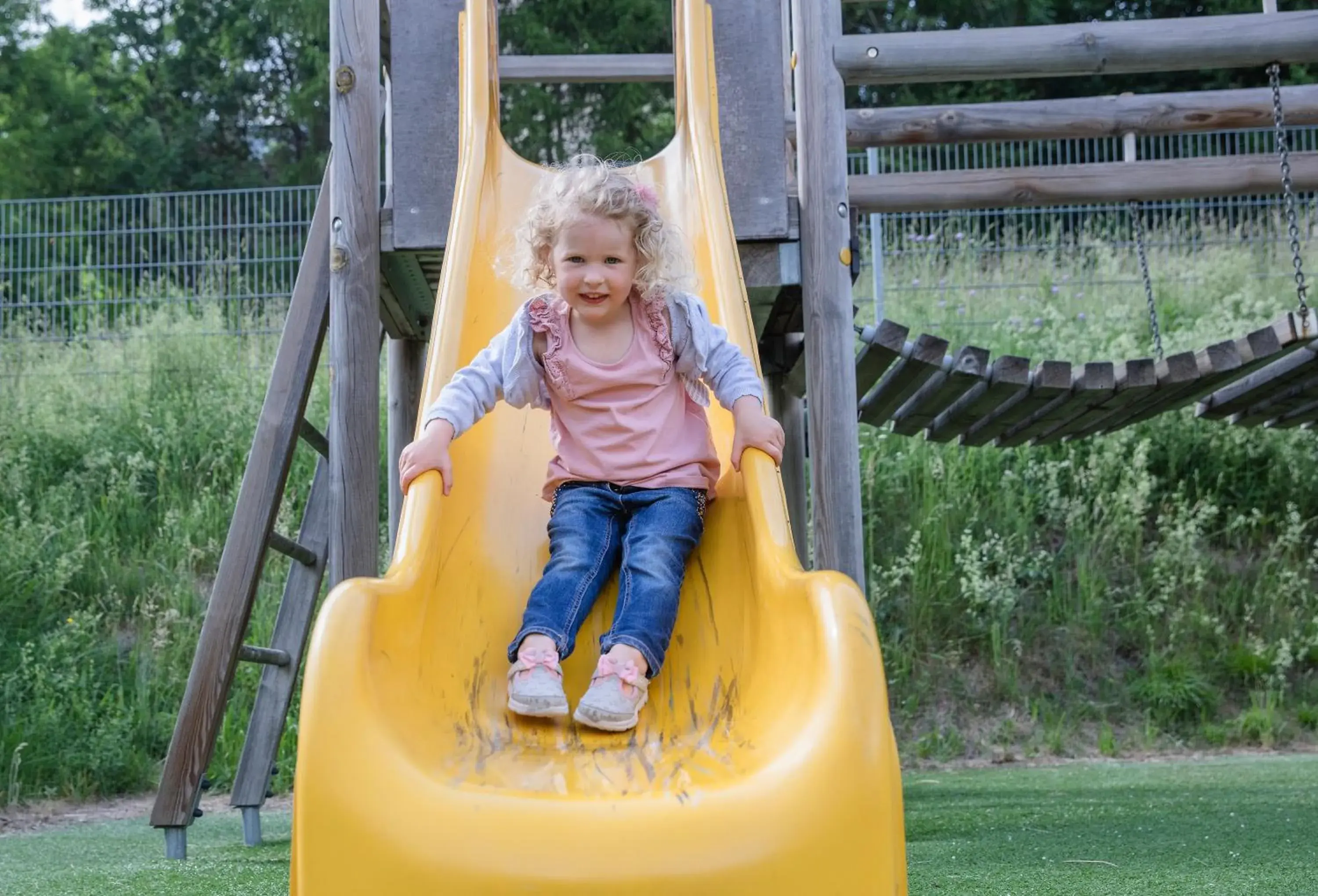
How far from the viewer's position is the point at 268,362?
912 centimetres

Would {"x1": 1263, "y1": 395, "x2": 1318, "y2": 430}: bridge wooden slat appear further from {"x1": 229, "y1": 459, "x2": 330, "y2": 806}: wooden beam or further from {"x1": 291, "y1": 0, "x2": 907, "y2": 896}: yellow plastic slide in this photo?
{"x1": 229, "y1": 459, "x2": 330, "y2": 806}: wooden beam

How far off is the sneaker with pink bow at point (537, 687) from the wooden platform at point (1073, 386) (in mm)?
1874

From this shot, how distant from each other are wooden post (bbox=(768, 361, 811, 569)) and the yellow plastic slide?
5.58ft

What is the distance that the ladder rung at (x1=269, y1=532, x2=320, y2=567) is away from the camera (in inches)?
154

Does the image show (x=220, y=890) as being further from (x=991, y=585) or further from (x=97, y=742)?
(x=991, y=585)

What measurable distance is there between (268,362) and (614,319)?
263 inches

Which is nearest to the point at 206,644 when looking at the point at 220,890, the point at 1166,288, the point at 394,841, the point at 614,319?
the point at 220,890

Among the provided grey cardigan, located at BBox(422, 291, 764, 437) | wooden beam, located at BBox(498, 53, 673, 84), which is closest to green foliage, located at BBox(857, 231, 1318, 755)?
Result: wooden beam, located at BBox(498, 53, 673, 84)

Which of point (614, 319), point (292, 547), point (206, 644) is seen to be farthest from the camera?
point (292, 547)

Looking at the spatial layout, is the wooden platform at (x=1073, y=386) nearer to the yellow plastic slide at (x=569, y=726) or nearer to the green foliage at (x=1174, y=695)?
the yellow plastic slide at (x=569, y=726)

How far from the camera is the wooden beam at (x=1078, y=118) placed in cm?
492

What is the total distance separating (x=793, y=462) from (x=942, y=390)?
73 centimetres

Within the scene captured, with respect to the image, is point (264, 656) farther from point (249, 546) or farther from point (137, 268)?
point (137, 268)

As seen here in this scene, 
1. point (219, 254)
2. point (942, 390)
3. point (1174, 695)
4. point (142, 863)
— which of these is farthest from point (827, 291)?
point (219, 254)
